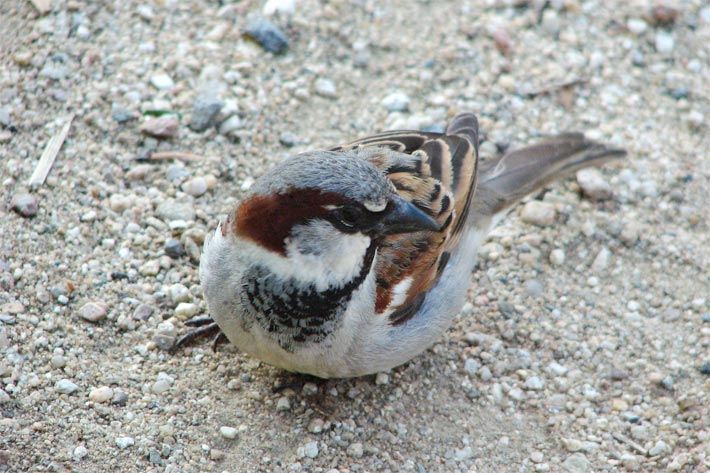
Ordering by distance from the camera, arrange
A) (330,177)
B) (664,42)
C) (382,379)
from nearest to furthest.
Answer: (330,177) < (382,379) < (664,42)

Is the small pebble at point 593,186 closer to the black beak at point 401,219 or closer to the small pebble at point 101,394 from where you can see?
the black beak at point 401,219

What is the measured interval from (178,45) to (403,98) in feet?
3.77

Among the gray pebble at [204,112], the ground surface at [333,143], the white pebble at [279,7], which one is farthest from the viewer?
the white pebble at [279,7]

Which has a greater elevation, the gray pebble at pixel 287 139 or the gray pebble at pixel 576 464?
the gray pebble at pixel 287 139

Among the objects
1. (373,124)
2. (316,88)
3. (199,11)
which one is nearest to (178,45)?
(199,11)

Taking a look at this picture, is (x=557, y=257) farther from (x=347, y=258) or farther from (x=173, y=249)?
(x=173, y=249)

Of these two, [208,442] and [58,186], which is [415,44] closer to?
[58,186]

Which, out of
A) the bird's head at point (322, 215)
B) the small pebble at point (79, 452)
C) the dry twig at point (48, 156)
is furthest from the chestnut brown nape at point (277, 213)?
the dry twig at point (48, 156)

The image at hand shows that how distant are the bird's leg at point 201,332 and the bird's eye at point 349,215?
867mm

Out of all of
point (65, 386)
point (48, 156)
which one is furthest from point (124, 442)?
point (48, 156)

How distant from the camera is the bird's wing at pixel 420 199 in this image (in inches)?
140

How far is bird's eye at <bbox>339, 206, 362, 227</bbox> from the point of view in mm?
3191

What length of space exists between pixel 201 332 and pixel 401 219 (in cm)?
101

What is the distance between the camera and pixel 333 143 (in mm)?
4711
